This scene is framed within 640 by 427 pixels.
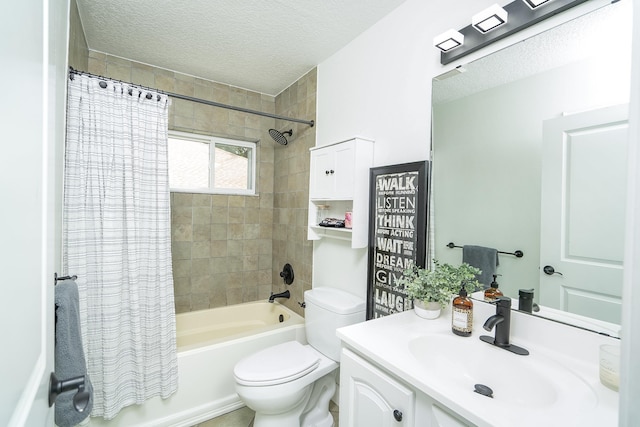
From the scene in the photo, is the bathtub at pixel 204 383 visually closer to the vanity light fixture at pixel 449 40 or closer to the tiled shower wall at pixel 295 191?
the tiled shower wall at pixel 295 191

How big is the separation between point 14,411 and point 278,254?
8.23 feet

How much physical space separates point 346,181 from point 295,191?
0.89m

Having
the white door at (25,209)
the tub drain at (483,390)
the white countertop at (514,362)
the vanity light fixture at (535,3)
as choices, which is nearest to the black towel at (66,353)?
the white door at (25,209)

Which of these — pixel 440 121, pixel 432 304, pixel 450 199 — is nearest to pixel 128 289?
pixel 432 304

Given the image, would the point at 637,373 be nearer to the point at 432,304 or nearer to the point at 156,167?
the point at 432,304

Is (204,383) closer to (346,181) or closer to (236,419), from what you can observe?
(236,419)

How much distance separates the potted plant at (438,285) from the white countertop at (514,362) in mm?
59

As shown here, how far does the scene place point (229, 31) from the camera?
6.32 feet

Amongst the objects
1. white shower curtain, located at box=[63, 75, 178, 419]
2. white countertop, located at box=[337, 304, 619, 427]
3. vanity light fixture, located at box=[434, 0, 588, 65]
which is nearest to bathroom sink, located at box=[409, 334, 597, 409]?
white countertop, located at box=[337, 304, 619, 427]

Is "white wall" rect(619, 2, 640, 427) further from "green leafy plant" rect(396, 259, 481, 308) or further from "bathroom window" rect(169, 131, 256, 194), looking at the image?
"bathroom window" rect(169, 131, 256, 194)

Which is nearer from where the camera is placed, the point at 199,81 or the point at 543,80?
the point at 543,80

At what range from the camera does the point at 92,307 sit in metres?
1.54

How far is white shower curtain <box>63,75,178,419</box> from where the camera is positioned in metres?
1.51

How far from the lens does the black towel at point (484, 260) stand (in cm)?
121
